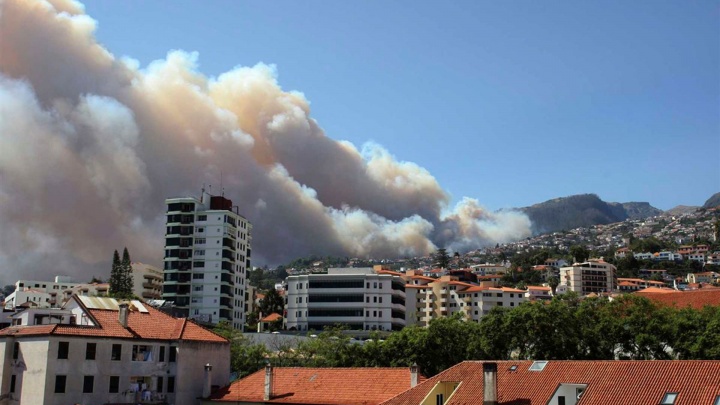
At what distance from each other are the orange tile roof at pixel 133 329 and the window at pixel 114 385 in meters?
3.24

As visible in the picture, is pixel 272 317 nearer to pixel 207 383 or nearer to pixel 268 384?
pixel 207 383

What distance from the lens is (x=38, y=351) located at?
61.0 metres

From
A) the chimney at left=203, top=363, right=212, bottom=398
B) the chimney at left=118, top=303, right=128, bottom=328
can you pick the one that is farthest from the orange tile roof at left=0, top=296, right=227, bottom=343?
the chimney at left=203, top=363, right=212, bottom=398

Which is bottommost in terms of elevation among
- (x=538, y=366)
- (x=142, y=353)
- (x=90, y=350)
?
(x=538, y=366)

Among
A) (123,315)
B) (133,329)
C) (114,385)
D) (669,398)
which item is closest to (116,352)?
(114,385)

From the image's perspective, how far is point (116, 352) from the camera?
64688 millimetres

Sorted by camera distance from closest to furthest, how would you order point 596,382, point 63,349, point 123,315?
point 596,382 → point 63,349 → point 123,315

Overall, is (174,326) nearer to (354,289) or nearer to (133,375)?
(133,375)

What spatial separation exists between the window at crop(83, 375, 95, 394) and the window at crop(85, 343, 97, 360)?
143cm

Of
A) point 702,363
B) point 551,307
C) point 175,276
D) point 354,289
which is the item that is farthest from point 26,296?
point 702,363

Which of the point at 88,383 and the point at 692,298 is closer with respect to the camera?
the point at 88,383

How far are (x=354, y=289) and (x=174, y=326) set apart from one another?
3336 inches

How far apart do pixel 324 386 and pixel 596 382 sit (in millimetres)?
21592

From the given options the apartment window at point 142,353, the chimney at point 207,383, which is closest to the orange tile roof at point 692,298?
the chimney at point 207,383
